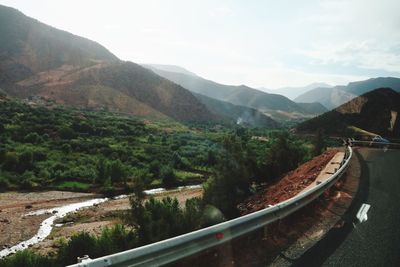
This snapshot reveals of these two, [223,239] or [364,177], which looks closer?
[223,239]

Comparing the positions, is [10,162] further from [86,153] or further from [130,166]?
[86,153]

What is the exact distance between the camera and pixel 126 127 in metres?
89.8

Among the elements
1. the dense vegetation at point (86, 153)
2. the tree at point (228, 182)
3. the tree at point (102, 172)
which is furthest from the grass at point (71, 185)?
the tree at point (228, 182)

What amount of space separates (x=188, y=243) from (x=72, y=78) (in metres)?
145

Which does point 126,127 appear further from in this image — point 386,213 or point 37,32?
point 37,32

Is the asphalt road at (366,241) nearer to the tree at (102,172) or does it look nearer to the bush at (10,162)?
the tree at (102,172)

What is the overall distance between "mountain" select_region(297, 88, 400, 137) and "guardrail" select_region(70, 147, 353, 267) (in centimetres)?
8719

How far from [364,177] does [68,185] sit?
37.2 metres

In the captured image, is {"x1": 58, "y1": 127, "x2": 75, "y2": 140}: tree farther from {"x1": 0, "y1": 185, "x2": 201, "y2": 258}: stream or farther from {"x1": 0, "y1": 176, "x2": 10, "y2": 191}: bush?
{"x1": 0, "y1": 185, "x2": 201, "y2": 258}: stream

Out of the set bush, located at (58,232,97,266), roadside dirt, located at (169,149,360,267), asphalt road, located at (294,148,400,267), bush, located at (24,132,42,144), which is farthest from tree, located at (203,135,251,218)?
bush, located at (24,132,42,144)

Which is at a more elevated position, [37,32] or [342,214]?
[37,32]

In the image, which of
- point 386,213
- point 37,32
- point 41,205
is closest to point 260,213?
point 386,213

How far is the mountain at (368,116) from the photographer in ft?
293

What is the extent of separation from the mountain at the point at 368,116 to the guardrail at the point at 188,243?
87.2m
